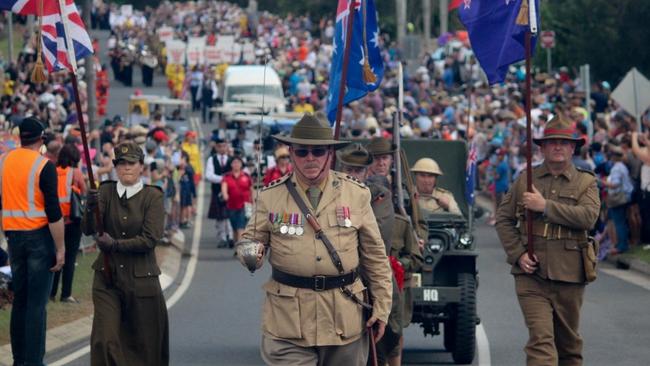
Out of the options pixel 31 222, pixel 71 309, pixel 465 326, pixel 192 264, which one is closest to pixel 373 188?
pixel 31 222

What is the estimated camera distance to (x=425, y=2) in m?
71.7

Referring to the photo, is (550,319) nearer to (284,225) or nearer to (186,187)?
(284,225)

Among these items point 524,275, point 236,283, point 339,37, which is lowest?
point 236,283

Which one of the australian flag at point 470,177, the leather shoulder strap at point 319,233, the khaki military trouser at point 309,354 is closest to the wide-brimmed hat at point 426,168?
the australian flag at point 470,177

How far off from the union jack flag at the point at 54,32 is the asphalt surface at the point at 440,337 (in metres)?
2.83

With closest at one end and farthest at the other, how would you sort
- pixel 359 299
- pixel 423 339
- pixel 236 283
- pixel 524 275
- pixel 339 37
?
1. pixel 359 299
2. pixel 524 275
3. pixel 339 37
4. pixel 423 339
5. pixel 236 283

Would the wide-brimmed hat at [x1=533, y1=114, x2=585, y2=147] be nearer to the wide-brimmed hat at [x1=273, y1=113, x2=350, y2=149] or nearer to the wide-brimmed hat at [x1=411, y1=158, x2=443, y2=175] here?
the wide-brimmed hat at [x1=273, y1=113, x2=350, y2=149]

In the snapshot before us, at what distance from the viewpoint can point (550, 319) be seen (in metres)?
11.1

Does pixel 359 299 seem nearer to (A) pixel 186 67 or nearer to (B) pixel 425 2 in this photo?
(A) pixel 186 67

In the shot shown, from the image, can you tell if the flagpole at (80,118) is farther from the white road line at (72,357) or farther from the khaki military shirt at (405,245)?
the white road line at (72,357)

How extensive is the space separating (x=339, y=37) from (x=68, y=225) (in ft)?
16.8

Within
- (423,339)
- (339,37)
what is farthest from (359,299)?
(423,339)

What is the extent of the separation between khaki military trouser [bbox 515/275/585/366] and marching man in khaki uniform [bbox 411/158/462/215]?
13.2ft

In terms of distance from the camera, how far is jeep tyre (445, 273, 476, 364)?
1460 cm
